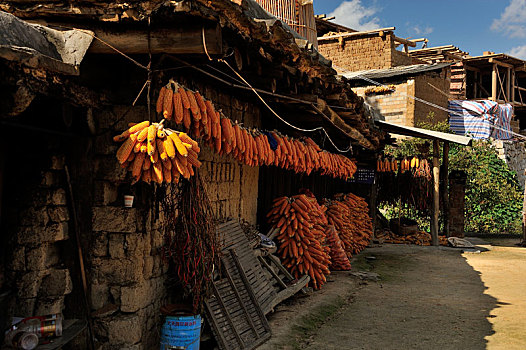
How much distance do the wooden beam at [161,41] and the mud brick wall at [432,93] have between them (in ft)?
47.6

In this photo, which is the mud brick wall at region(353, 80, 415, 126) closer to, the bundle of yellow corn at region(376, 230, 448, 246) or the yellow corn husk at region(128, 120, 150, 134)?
the bundle of yellow corn at region(376, 230, 448, 246)

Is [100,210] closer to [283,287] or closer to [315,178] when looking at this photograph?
[283,287]

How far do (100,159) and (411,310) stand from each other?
4396 mm

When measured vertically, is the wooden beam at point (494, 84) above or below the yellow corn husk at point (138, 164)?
above

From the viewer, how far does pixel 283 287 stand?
5.75 meters

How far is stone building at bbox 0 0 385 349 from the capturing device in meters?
3.06

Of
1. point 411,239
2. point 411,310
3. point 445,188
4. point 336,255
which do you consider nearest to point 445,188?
point 445,188

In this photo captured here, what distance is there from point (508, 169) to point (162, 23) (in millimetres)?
18737

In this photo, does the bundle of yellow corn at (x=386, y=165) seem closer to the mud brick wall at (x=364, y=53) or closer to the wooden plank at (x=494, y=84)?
the mud brick wall at (x=364, y=53)

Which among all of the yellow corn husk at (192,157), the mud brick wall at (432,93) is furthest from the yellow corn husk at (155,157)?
the mud brick wall at (432,93)

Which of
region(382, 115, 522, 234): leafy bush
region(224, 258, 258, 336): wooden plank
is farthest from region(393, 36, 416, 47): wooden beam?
region(224, 258, 258, 336): wooden plank

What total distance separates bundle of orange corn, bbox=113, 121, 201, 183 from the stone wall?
19426 millimetres

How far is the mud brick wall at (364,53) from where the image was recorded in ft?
57.2

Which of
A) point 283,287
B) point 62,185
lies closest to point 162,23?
point 62,185
